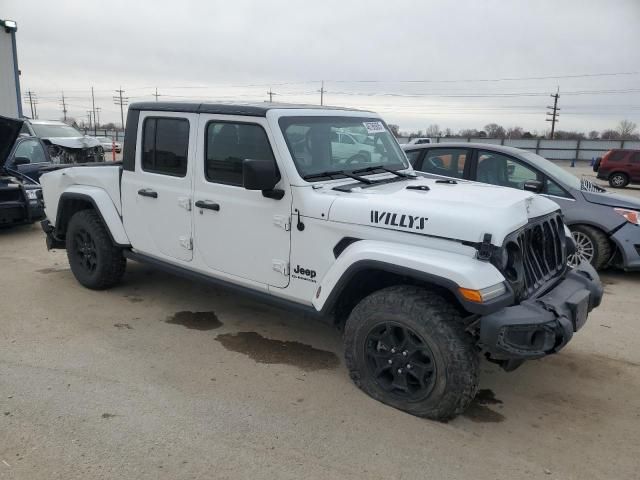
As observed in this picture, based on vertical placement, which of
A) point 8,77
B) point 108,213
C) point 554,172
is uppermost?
point 8,77

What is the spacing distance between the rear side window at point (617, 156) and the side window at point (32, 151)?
64.4ft

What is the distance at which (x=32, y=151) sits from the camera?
944 cm

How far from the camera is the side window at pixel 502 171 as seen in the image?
21.6 ft

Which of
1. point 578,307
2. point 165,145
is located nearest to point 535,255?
point 578,307

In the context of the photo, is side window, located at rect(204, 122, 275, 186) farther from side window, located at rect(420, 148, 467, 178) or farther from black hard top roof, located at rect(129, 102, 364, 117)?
side window, located at rect(420, 148, 467, 178)

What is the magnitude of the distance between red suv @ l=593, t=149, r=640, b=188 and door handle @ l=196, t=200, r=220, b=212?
66.4 ft

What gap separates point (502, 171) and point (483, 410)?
4.03 m

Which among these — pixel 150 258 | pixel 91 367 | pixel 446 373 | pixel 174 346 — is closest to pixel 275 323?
pixel 174 346

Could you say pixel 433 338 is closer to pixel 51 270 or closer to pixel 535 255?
pixel 535 255

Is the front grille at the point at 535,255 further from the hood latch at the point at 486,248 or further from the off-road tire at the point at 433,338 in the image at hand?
the off-road tire at the point at 433,338

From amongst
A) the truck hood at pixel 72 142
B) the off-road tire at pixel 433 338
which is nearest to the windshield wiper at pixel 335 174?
the off-road tire at pixel 433 338

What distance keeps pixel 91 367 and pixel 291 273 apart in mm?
1598

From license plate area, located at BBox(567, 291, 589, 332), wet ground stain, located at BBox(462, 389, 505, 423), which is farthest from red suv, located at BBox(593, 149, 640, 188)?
wet ground stain, located at BBox(462, 389, 505, 423)

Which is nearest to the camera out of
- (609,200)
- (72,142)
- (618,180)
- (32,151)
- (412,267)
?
(412,267)
